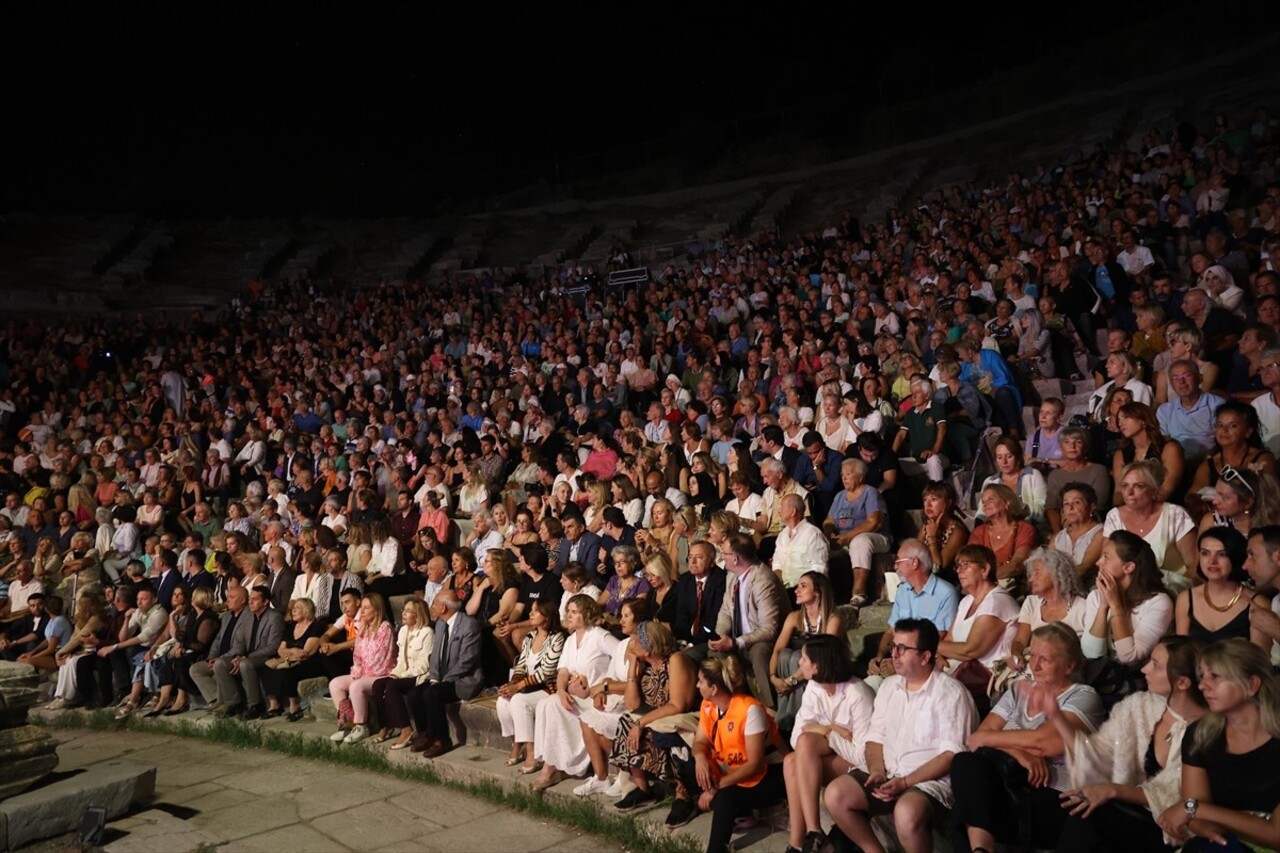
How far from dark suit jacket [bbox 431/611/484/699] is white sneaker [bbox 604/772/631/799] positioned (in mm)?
1652

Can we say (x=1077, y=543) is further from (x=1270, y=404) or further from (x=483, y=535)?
(x=483, y=535)

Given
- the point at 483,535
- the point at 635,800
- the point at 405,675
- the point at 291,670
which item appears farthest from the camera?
the point at 483,535

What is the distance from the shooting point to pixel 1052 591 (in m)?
4.82

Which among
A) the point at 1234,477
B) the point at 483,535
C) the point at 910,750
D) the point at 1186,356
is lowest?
the point at 910,750

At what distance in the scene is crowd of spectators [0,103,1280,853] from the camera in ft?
14.1

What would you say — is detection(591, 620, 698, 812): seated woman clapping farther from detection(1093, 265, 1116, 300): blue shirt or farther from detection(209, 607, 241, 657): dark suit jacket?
detection(1093, 265, 1116, 300): blue shirt

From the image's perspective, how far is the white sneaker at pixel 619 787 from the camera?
224 inches

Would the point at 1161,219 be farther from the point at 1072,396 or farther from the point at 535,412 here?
the point at 535,412

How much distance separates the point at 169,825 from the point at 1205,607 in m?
5.44

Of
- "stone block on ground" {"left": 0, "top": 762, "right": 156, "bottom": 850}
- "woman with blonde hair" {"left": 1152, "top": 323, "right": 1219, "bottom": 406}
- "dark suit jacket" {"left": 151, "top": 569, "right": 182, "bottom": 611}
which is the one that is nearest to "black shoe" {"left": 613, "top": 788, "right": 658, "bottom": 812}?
"stone block on ground" {"left": 0, "top": 762, "right": 156, "bottom": 850}

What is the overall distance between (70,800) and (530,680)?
264 cm

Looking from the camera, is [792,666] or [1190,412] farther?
[1190,412]

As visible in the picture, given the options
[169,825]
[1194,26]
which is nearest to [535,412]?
[169,825]

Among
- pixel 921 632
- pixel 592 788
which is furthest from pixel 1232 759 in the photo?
pixel 592 788
